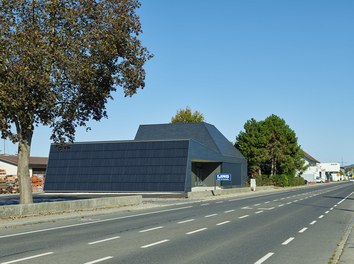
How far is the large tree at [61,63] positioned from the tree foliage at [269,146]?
56.1 metres

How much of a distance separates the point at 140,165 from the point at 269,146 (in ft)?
115

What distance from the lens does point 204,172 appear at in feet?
205

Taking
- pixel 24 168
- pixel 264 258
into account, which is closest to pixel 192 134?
pixel 24 168

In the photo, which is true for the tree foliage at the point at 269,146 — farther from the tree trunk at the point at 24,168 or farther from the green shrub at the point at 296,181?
the tree trunk at the point at 24,168

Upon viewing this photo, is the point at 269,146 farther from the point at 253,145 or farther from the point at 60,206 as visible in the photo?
the point at 60,206

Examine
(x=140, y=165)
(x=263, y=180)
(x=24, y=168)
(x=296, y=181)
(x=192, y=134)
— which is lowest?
(x=24, y=168)

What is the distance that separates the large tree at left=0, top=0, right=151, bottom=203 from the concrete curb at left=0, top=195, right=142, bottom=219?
1.81 m

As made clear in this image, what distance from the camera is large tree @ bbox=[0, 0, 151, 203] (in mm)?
19797

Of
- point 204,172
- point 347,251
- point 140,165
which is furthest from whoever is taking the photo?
point 204,172

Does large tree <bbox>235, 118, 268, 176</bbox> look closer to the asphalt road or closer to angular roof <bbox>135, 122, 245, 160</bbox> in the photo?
angular roof <bbox>135, 122, 245, 160</bbox>

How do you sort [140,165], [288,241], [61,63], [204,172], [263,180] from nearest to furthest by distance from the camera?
1. [288,241]
2. [61,63]
3. [140,165]
4. [204,172]
5. [263,180]

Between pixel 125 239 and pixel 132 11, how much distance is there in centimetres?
1388

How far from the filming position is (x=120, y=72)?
80.5 ft

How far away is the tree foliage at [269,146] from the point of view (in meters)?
78.8
